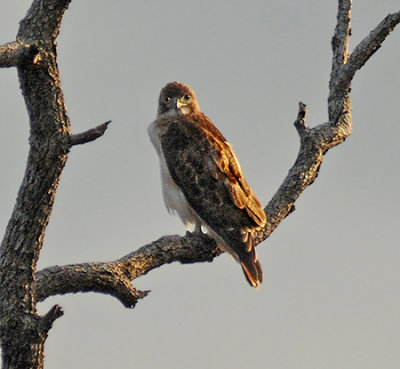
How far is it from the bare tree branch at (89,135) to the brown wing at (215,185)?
10.5 ft

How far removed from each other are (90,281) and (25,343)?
2.96 feet

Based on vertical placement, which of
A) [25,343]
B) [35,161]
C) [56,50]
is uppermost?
[56,50]

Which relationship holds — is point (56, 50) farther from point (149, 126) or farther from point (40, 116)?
point (149, 126)

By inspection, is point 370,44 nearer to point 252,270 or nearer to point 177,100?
point 252,270

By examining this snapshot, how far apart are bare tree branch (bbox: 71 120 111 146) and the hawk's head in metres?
5.46

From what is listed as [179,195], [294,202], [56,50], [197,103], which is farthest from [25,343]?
[197,103]

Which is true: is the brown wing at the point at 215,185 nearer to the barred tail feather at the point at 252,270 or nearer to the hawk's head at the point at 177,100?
the barred tail feather at the point at 252,270

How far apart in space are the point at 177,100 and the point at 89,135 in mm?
5873

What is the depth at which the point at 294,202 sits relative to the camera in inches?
351

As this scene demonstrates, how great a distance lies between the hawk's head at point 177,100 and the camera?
11.7 meters

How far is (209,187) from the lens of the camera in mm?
10117

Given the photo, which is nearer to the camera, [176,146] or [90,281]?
[90,281]

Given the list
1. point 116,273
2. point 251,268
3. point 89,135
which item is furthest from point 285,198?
point 89,135

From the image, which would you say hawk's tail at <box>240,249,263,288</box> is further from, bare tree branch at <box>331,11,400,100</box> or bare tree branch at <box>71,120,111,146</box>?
bare tree branch at <box>71,120,111,146</box>
